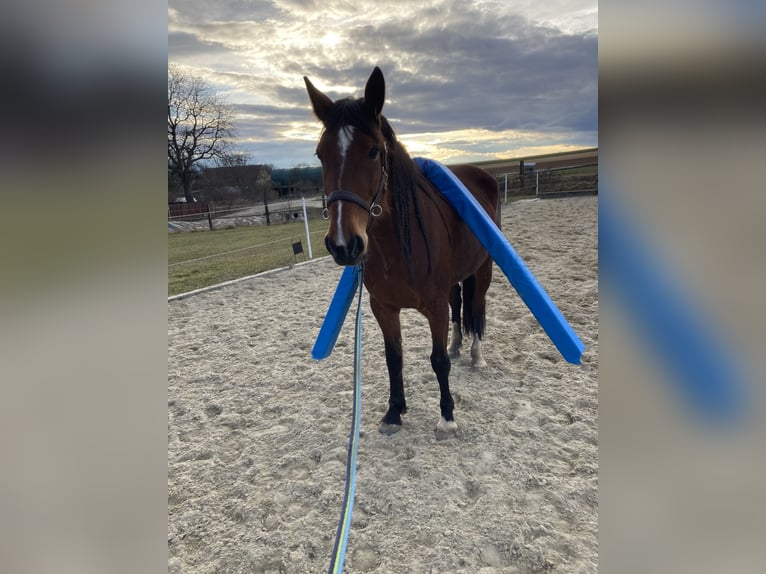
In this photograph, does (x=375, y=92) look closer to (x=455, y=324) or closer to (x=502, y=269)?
(x=502, y=269)

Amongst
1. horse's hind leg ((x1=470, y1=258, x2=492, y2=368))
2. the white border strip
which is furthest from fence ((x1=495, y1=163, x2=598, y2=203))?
horse's hind leg ((x1=470, y1=258, x2=492, y2=368))

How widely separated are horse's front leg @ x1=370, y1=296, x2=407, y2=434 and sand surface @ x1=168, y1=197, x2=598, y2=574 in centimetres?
10

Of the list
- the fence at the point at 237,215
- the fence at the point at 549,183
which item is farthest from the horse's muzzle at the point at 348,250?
the fence at the point at 549,183

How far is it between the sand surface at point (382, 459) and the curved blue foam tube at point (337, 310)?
656mm

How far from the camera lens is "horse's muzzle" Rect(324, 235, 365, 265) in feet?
6.29

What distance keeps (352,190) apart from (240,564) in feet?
6.59

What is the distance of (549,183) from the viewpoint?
63.6 feet

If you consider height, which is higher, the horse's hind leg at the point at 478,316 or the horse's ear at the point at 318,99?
the horse's ear at the point at 318,99

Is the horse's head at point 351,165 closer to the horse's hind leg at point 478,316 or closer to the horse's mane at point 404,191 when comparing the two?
the horse's mane at point 404,191

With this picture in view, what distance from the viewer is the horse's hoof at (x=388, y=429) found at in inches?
119

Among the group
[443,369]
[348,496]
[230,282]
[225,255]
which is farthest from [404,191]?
[225,255]
